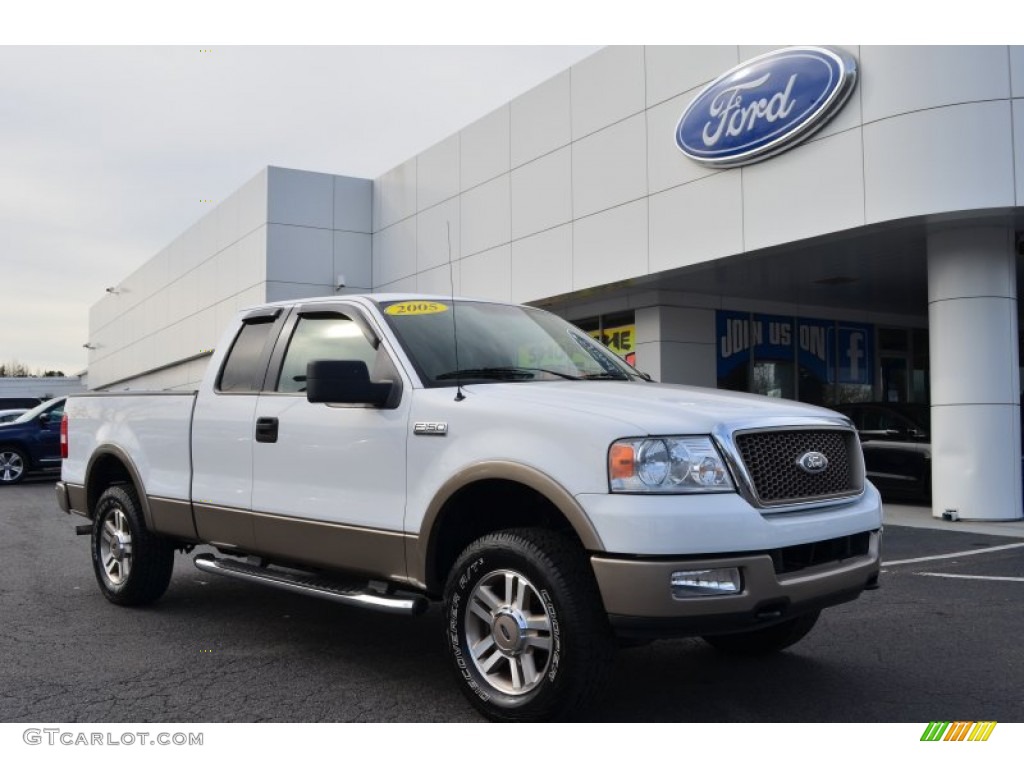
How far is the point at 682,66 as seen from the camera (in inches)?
575

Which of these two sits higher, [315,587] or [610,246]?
[610,246]

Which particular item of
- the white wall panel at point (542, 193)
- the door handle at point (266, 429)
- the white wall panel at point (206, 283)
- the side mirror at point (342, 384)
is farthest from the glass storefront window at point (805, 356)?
the white wall panel at point (206, 283)

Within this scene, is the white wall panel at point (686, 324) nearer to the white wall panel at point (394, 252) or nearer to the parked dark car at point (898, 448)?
the parked dark car at point (898, 448)

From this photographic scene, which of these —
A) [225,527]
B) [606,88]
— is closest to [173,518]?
[225,527]

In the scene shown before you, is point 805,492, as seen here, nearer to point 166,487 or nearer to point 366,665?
point 366,665

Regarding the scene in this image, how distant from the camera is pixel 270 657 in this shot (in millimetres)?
5125

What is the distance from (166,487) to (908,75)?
9883 mm

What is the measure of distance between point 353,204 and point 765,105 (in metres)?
14.0

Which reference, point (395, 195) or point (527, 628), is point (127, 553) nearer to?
point (527, 628)

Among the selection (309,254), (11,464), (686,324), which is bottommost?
(11,464)

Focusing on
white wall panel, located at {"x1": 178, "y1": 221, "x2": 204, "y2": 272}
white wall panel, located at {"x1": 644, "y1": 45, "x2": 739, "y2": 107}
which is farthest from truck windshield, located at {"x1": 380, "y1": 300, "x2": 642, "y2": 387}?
white wall panel, located at {"x1": 178, "y1": 221, "x2": 204, "y2": 272}

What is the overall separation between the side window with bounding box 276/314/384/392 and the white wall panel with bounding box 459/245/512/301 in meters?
13.1

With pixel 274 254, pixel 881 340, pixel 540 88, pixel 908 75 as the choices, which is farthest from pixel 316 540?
pixel 274 254

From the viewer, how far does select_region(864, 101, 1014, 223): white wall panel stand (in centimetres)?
1091
